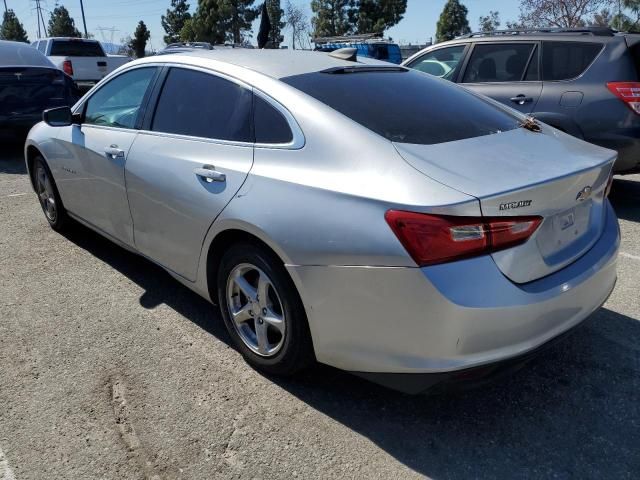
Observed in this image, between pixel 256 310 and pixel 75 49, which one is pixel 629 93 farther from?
pixel 75 49

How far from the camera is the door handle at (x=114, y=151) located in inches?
141

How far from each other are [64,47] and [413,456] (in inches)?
691

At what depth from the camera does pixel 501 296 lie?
2.13 m

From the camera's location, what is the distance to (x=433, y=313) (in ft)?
6.89

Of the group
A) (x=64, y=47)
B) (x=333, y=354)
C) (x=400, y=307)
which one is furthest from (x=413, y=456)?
(x=64, y=47)

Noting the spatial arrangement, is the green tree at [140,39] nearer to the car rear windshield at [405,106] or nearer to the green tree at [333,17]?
the green tree at [333,17]

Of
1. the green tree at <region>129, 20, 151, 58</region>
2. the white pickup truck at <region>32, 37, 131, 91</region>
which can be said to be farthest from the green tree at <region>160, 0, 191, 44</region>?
the white pickup truck at <region>32, 37, 131, 91</region>

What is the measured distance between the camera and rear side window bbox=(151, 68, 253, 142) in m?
2.94

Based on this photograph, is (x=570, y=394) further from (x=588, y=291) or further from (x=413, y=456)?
(x=413, y=456)

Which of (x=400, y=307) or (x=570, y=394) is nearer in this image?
(x=400, y=307)

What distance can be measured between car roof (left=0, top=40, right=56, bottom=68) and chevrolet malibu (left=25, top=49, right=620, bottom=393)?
627cm

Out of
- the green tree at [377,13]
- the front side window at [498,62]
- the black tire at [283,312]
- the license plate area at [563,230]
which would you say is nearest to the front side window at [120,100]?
the black tire at [283,312]

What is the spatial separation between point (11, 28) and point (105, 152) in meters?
73.9

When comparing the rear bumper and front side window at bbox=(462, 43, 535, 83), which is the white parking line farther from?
front side window at bbox=(462, 43, 535, 83)
